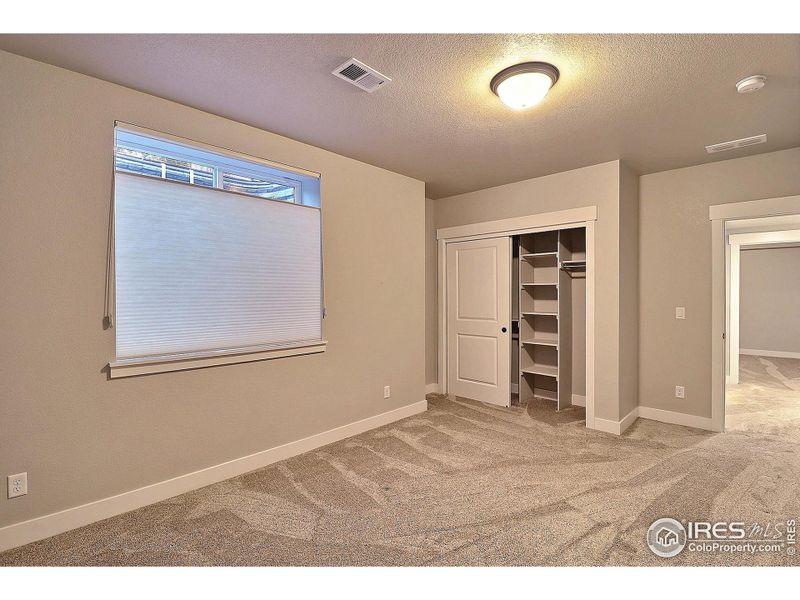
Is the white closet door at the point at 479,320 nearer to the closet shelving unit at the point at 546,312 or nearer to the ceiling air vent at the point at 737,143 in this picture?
the closet shelving unit at the point at 546,312

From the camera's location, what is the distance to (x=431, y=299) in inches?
209

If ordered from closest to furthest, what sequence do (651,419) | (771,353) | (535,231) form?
(651,419) → (535,231) → (771,353)

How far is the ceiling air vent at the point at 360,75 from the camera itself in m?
2.20

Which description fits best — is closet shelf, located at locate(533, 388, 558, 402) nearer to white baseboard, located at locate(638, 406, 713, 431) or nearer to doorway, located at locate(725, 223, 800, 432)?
white baseboard, located at locate(638, 406, 713, 431)

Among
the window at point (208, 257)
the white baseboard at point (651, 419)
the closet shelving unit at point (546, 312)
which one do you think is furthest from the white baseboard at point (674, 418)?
the window at point (208, 257)

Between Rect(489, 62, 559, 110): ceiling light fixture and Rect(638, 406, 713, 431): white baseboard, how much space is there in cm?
347

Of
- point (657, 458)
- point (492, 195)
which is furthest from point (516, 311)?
point (657, 458)

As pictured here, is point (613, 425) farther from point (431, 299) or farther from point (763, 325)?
point (763, 325)

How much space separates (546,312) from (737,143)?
7.93 ft

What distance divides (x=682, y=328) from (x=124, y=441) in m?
4.79

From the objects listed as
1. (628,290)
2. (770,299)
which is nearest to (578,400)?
(628,290)

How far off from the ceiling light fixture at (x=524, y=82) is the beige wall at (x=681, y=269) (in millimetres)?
2486

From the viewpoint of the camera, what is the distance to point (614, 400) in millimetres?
3807

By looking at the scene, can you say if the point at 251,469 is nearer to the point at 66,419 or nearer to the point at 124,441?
the point at 124,441
